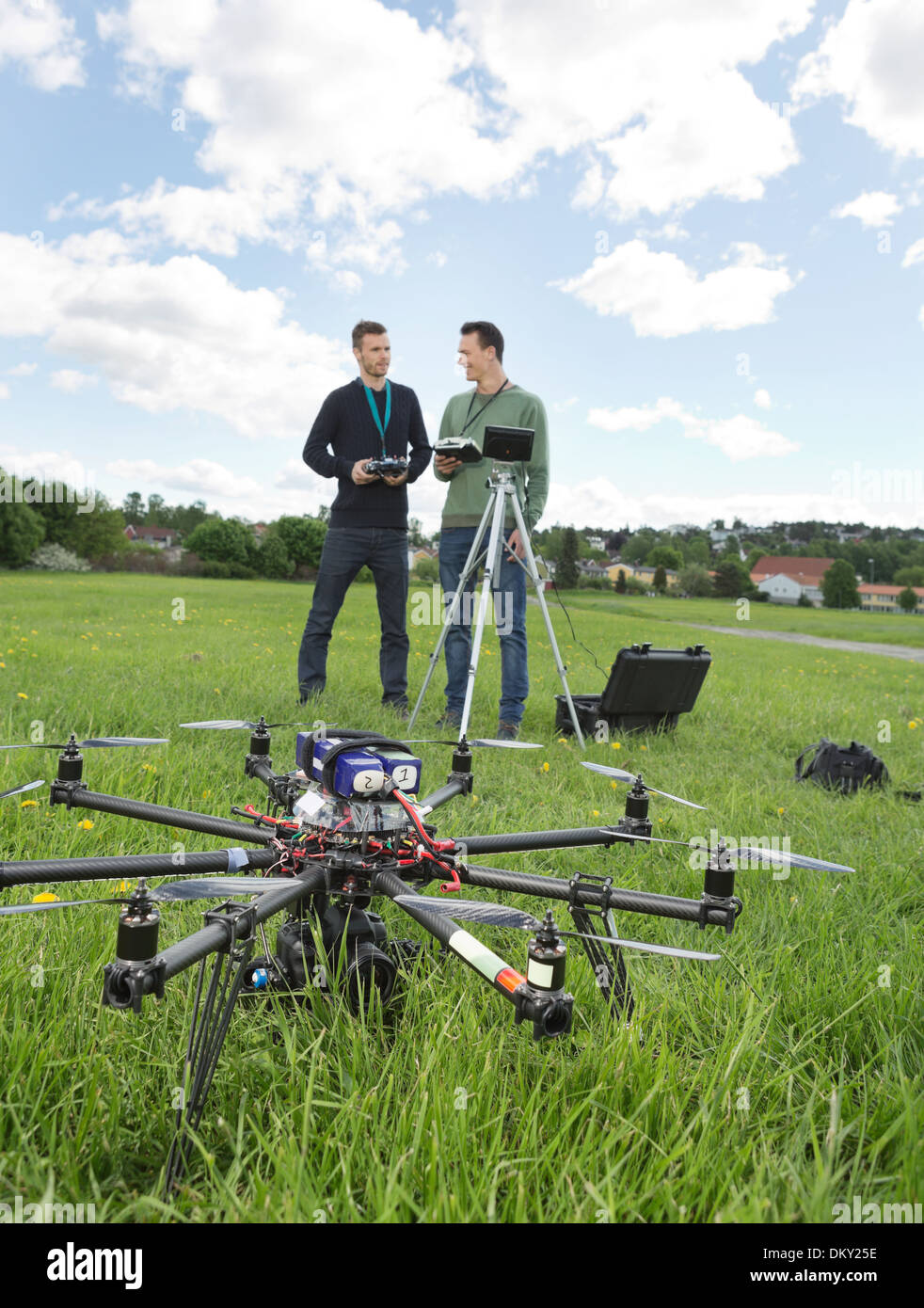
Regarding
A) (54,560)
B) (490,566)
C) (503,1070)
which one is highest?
(54,560)

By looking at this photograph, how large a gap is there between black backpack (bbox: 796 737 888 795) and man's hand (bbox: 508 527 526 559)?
2.44 metres

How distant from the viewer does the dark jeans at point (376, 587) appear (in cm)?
601

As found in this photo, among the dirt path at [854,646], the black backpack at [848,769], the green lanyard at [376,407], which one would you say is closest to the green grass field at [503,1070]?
the black backpack at [848,769]

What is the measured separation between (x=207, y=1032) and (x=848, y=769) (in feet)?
15.4

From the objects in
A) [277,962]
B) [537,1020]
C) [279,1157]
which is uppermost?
[537,1020]

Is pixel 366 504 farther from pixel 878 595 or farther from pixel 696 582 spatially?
pixel 878 595

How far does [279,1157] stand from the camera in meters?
1.49

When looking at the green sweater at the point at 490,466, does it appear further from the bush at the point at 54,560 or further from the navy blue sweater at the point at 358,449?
the bush at the point at 54,560

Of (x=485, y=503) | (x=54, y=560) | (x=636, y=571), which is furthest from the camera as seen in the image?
(x=636, y=571)

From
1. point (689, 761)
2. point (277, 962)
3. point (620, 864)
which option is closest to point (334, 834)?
point (277, 962)

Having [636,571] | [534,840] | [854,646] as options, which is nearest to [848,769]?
[534,840]

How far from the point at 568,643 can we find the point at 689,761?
387 inches

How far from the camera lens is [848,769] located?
5.09 meters
